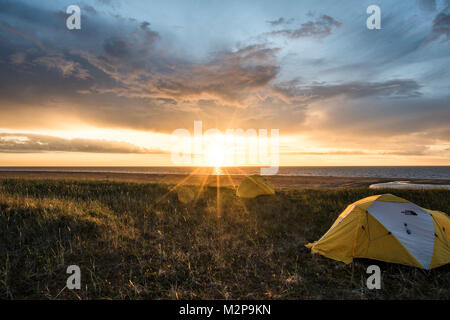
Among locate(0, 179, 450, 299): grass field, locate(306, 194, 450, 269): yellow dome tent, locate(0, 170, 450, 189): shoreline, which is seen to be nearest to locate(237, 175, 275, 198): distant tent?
locate(0, 179, 450, 299): grass field

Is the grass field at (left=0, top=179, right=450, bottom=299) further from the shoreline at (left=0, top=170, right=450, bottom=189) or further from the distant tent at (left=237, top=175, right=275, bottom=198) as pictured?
the shoreline at (left=0, top=170, right=450, bottom=189)

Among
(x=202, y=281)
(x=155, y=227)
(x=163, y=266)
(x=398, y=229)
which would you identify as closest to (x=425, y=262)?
(x=398, y=229)

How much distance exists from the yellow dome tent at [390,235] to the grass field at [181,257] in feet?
1.13

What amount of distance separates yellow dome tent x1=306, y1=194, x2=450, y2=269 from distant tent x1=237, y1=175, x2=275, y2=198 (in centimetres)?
907

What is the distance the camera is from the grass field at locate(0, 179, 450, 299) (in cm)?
549

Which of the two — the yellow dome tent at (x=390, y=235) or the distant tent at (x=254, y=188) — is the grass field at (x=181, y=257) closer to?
the yellow dome tent at (x=390, y=235)

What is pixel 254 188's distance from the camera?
55.2 ft

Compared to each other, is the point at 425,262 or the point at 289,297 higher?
the point at 425,262

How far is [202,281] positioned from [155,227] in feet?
16.5

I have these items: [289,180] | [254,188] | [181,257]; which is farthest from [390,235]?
[289,180]

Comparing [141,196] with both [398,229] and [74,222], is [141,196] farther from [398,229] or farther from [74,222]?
[398,229]

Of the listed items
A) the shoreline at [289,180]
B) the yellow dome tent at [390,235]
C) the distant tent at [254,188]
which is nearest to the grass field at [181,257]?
the yellow dome tent at [390,235]

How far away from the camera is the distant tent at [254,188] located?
54.9 ft

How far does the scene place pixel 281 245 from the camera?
339 inches
